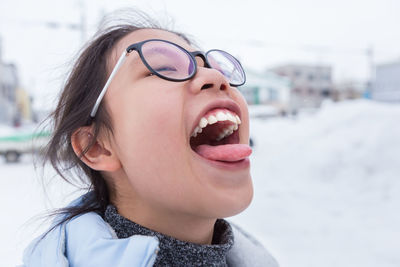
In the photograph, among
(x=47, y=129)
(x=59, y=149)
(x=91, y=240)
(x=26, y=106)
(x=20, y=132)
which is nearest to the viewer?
(x=91, y=240)

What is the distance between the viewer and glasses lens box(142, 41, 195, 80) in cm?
93

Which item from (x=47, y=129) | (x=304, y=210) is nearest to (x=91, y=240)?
(x=47, y=129)

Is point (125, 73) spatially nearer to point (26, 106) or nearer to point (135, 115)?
point (135, 115)

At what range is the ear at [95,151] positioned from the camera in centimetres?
99

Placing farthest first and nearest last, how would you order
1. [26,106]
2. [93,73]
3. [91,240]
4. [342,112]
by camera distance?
1. [26,106]
2. [342,112]
3. [93,73]
4. [91,240]

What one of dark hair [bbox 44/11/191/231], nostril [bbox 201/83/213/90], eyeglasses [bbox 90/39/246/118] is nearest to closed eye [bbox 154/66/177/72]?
eyeglasses [bbox 90/39/246/118]

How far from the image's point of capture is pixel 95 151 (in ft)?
3.42

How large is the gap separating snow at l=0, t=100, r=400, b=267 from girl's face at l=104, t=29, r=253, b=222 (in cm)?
79

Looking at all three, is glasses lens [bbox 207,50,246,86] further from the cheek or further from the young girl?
the cheek

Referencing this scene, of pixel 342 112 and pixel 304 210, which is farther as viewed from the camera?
pixel 342 112

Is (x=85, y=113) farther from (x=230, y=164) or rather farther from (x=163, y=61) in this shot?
(x=230, y=164)

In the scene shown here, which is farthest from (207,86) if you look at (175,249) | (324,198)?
(324,198)

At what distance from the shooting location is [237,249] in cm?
124

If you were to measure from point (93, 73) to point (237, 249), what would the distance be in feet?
2.91
